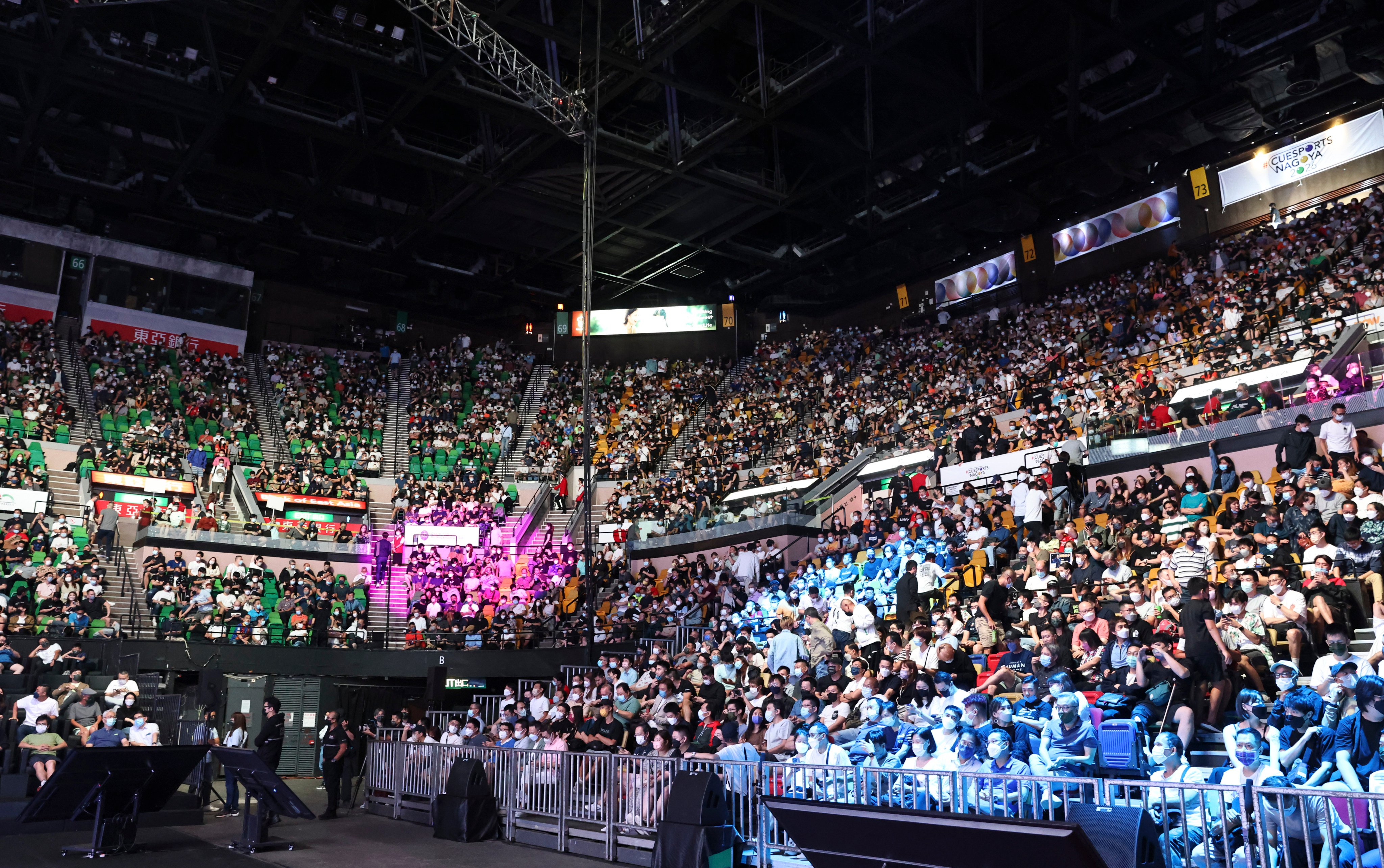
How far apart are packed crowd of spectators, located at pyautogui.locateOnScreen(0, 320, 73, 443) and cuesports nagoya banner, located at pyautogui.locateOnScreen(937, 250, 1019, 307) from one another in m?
27.1

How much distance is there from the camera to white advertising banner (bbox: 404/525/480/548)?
94.9 feet

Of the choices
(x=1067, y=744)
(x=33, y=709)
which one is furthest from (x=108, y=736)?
(x=1067, y=744)

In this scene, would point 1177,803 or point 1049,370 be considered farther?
point 1049,370

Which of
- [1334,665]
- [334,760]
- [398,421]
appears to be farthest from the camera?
[398,421]

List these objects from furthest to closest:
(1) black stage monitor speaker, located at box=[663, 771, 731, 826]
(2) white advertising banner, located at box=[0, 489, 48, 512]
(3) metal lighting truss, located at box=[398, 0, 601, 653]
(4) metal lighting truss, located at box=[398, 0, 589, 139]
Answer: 1. (2) white advertising banner, located at box=[0, 489, 48, 512]
2. (4) metal lighting truss, located at box=[398, 0, 589, 139]
3. (3) metal lighting truss, located at box=[398, 0, 601, 653]
4. (1) black stage monitor speaker, located at box=[663, 771, 731, 826]

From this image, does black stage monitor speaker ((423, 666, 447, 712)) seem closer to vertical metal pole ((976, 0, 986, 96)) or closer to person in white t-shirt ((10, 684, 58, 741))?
person in white t-shirt ((10, 684, 58, 741))

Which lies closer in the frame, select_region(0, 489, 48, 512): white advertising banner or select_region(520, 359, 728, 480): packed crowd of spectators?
select_region(0, 489, 48, 512): white advertising banner

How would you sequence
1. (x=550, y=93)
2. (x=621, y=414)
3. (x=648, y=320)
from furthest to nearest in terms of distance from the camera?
(x=648, y=320) < (x=621, y=414) < (x=550, y=93)

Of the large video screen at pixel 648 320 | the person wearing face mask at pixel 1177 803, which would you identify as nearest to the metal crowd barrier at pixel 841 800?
the person wearing face mask at pixel 1177 803

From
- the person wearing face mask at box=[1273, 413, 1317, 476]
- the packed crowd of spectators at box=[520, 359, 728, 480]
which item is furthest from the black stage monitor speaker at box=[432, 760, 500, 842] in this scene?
the packed crowd of spectators at box=[520, 359, 728, 480]

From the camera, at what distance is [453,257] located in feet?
123

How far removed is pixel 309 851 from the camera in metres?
11.1

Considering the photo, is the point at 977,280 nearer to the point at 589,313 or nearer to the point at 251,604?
the point at 589,313

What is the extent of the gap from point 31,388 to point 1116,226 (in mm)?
31459
